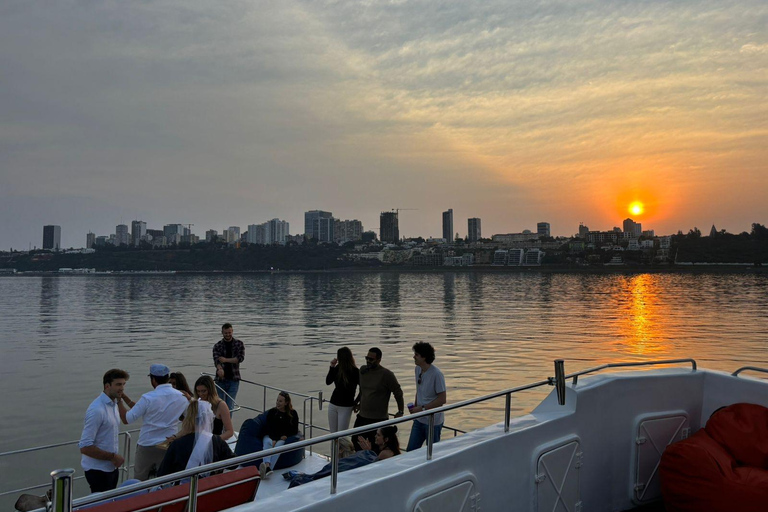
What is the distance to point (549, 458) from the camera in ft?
14.4

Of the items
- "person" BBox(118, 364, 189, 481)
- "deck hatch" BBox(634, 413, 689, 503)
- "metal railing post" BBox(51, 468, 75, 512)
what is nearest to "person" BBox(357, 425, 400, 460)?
"person" BBox(118, 364, 189, 481)

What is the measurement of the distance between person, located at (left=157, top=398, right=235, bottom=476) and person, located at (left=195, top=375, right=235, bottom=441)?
51 cm

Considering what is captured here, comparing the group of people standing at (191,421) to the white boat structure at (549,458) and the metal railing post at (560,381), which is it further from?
the metal railing post at (560,381)

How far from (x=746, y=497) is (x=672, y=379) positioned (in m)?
1.31

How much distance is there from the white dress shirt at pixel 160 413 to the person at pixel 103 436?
0.32 meters

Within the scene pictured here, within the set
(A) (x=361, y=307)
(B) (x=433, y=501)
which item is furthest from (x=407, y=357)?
(A) (x=361, y=307)

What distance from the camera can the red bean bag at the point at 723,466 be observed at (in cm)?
433

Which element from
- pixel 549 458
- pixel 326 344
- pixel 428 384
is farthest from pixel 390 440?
pixel 326 344

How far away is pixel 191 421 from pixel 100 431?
81 centimetres

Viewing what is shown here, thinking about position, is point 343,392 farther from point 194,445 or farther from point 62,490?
point 62,490

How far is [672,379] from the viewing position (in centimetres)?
545

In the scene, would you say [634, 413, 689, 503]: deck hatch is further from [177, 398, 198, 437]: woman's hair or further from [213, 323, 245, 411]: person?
[213, 323, 245, 411]: person

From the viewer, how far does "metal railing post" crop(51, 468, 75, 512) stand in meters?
1.96

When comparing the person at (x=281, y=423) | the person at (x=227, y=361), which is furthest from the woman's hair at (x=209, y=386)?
the person at (x=227, y=361)
